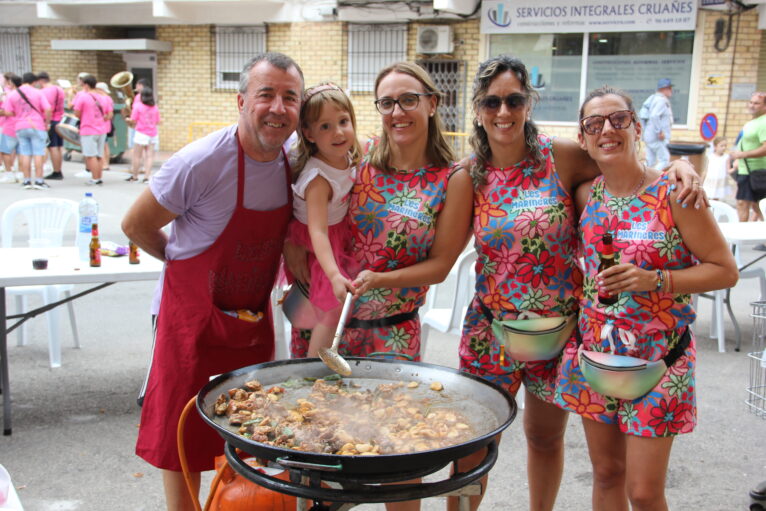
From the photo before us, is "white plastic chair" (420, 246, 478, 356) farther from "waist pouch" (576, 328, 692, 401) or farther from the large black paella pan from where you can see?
"waist pouch" (576, 328, 692, 401)

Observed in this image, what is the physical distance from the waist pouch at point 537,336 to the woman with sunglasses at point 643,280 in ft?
0.44

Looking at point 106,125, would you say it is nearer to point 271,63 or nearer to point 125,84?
point 125,84

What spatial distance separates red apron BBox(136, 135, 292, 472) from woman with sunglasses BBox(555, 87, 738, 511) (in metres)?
1.24

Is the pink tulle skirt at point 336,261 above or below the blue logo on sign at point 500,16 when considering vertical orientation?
below

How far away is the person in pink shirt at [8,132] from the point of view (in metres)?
13.4

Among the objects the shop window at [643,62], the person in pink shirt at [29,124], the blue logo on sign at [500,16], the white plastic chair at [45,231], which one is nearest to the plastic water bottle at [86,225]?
the white plastic chair at [45,231]

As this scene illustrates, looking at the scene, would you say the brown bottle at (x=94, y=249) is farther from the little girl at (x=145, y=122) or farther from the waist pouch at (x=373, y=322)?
the little girl at (x=145, y=122)

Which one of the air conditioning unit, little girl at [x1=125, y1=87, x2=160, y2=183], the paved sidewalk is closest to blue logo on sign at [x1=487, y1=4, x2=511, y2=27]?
the air conditioning unit

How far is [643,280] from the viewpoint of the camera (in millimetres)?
2424

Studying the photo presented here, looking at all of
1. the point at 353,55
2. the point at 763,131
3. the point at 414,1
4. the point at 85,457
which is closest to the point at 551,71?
the point at 414,1

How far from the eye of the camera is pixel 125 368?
17.9ft

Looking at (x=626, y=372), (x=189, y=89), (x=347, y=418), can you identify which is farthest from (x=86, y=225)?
(x=189, y=89)

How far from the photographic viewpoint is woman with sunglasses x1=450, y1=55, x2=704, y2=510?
9.03 ft

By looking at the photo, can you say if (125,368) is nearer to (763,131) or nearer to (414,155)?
(414,155)
